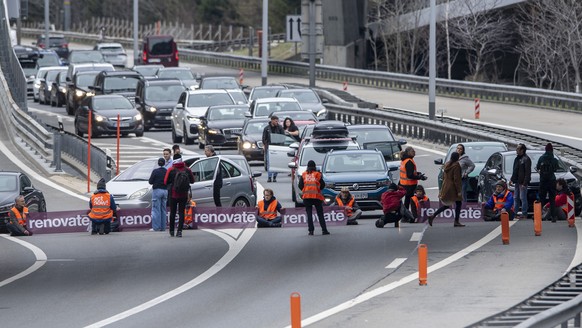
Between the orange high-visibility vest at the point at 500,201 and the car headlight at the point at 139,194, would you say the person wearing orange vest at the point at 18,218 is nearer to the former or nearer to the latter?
the car headlight at the point at 139,194

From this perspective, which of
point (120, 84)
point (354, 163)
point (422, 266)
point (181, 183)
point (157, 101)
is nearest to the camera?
point (422, 266)

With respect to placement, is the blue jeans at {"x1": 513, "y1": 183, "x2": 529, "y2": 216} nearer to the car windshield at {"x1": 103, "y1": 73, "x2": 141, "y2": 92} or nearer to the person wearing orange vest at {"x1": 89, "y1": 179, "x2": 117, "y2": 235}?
the person wearing orange vest at {"x1": 89, "y1": 179, "x2": 117, "y2": 235}

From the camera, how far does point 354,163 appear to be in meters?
30.0

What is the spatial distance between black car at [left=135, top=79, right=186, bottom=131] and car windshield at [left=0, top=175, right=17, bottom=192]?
73.1ft

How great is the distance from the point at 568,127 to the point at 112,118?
1551 cm

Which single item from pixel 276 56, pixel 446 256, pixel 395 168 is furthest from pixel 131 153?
pixel 276 56

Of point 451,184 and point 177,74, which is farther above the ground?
point 177,74

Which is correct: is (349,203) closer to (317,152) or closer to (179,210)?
(179,210)

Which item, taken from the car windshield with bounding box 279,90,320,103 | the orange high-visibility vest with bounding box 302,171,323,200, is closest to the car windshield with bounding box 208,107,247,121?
the car windshield with bounding box 279,90,320,103

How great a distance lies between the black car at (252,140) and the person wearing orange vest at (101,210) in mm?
13408

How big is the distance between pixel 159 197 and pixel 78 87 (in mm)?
31944

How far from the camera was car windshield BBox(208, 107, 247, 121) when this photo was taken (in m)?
44.4

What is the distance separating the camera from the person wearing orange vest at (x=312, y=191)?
82.8 ft

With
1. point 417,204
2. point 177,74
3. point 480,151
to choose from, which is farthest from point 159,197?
point 177,74
